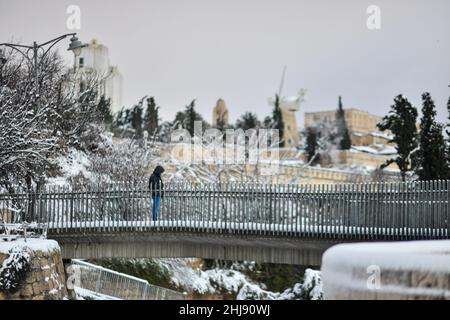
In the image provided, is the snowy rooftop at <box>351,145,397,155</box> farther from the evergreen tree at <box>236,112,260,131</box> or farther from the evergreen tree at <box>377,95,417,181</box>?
the evergreen tree at <box>377,95,417,181</box>

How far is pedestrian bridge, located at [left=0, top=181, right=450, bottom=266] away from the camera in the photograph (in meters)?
20.0

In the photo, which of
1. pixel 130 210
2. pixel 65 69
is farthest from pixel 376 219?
pixel 65 69

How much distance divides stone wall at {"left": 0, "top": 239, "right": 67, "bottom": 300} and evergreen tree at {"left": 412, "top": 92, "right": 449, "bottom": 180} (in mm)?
20657

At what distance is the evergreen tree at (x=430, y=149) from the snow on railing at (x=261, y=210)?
15.2m

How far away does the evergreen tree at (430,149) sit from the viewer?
35.7m

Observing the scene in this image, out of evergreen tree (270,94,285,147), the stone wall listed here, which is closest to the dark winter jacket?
the stone wall

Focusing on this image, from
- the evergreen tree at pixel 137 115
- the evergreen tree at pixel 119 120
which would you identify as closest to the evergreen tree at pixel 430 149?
the evergreen tree at pixel 119 120

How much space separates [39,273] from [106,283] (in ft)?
33.8

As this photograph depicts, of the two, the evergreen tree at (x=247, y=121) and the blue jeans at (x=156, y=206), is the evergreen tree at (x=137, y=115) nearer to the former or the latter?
the evergreen tree at (x=247, y=121)

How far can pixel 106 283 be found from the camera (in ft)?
93.7

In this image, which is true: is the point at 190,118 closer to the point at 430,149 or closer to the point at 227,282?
the point at 227,282

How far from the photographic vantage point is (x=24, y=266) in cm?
1817
